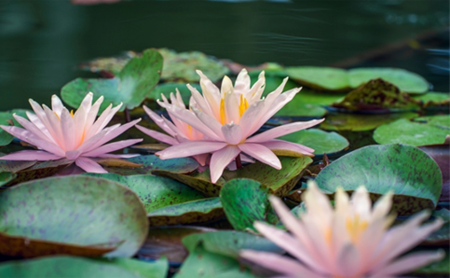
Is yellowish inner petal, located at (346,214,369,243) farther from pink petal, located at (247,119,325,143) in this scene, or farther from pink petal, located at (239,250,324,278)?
pink petal, located at (247,119,325,143)

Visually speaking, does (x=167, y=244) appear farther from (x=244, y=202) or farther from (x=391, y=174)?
(x=391, y=174)

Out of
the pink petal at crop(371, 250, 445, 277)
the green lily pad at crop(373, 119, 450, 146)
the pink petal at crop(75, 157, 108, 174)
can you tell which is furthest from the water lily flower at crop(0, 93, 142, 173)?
the green lily pad at crop(373, 119, 450, 146)

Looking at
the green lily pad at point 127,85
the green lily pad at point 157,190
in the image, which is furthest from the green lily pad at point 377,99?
the green lily pad at point 157,190

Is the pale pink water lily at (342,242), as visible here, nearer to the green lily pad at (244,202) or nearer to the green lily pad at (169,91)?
the green lily pad at (244,202)

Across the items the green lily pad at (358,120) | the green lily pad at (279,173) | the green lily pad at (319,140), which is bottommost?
the green lily pad at (358,120)

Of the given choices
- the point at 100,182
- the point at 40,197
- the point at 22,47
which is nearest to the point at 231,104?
the point at 100,182

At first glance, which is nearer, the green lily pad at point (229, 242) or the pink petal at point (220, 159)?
the green lily pad at point (229, 242)
